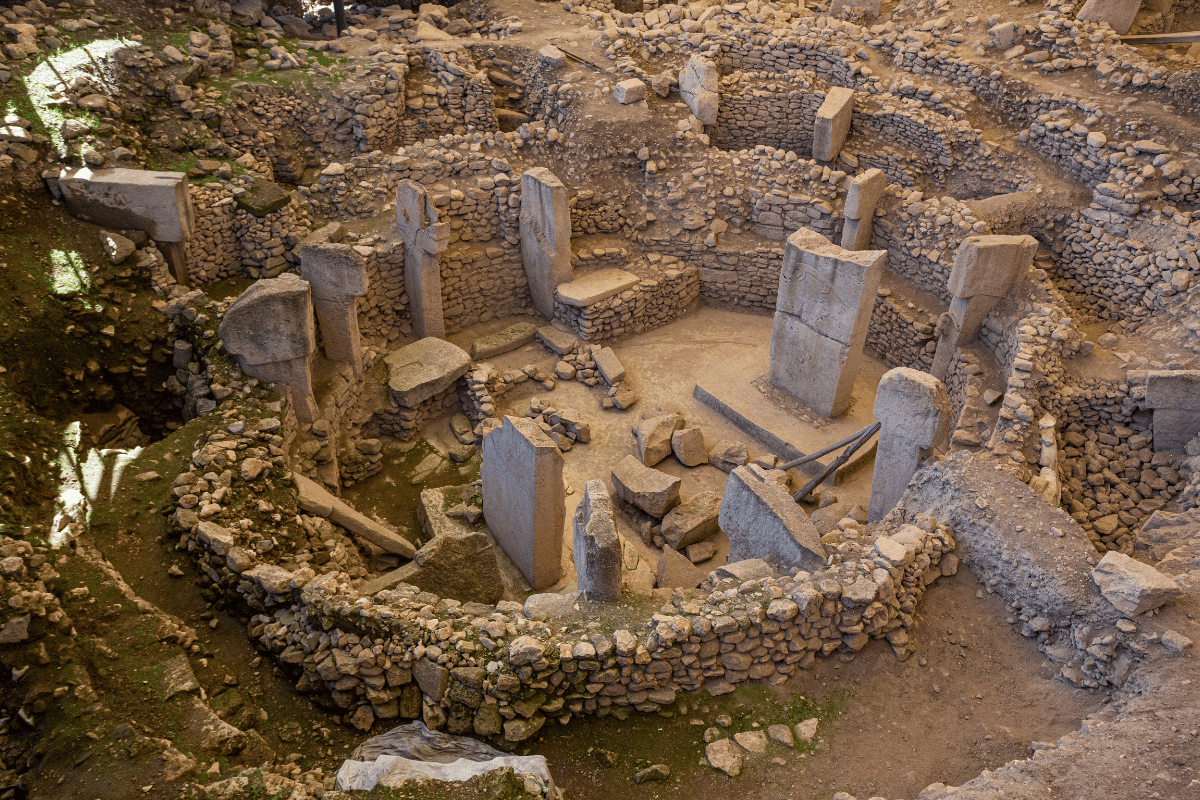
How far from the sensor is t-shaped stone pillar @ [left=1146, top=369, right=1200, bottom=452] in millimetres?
7734

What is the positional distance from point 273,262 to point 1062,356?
8783 mm

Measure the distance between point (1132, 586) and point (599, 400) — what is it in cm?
609

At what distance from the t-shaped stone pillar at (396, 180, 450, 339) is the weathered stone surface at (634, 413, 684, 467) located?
2985 mm

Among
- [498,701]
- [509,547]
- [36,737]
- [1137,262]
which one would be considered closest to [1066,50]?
[1137,262]

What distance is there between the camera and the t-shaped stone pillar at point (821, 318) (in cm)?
855

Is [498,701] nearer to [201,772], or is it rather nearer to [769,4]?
[201,772]

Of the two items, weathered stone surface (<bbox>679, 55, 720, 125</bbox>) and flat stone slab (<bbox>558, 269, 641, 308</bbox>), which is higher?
weathered stone surface (<bbox>679, 55, 720, 125</bbox>)

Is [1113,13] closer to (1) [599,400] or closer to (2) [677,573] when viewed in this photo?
(1) [599,400]

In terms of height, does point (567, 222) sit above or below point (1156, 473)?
above

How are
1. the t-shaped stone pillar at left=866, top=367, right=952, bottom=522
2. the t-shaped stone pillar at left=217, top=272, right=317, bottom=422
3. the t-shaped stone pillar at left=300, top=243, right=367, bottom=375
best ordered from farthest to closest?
the t-shaped stone pillar at left=300, top=243, right=367, bottom=375
the t-shaped stone pillar at left=217, top=272, right=317, bottom=422
the t-shaped stone pillar at left=866, top=367, right=952, bottom=522

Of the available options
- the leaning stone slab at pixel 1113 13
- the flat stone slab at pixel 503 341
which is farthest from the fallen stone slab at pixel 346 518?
the leaning stone slab at pixel 1113 13

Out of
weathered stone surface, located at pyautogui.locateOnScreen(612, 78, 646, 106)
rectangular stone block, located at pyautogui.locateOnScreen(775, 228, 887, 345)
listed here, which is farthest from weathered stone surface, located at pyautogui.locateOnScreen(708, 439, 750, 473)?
weathered stone surface, located at pyautogui.locateOnScreen(612, 78, 646, 106)

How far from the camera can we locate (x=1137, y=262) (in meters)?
9.47

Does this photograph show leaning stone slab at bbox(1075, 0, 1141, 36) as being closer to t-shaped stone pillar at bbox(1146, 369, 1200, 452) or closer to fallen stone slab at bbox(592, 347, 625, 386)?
t-shaped stone pillar at bbox(1146, 369, 1200, 452)
